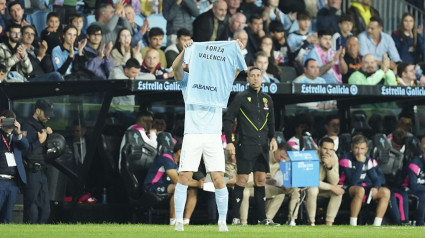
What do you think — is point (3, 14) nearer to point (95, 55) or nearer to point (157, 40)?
point (95, 55)

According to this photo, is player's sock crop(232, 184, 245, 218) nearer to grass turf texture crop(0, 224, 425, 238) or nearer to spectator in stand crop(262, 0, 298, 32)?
grass turf texture crop(0, 224, 425, 238)

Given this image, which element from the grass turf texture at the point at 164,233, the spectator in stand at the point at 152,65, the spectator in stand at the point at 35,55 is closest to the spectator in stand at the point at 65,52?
the spectator in stand at the point at 35,55

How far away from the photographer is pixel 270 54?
18922 millimetres

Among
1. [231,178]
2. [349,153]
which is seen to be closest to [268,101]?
[231,178]

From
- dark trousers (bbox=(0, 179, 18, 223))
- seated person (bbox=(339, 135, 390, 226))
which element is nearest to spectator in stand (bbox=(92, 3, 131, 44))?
dark trousers (bbox=(0, 179, 18, 223))

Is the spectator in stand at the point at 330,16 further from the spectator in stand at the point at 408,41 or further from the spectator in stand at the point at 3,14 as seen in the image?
the spectator in stand at the point at 3,14

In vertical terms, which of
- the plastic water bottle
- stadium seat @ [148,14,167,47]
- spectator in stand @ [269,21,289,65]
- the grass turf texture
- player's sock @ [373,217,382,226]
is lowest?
player's sock @ [373,217,382,226]

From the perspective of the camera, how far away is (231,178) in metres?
16.3

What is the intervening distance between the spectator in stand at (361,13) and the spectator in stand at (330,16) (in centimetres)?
35

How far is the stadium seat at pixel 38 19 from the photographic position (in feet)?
60.1

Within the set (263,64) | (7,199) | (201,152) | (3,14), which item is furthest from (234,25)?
(201,152)

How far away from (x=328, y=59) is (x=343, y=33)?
4.44 feet

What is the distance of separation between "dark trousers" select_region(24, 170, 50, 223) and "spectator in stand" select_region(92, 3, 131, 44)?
3534 millimetres

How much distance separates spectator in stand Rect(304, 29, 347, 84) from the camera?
19.4m
